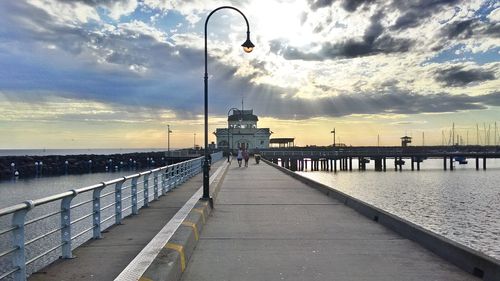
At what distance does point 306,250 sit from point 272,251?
25.0 inches

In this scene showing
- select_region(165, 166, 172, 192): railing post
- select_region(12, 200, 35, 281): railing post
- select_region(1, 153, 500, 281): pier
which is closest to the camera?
select_region(12, 200, 35, 281): railing post

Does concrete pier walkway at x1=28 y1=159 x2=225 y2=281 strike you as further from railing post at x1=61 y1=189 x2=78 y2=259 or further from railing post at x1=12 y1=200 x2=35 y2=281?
railing post at x1=12 y1=200 x2=35 y2=281

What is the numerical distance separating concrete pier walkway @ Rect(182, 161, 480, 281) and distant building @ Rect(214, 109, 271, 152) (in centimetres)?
7628

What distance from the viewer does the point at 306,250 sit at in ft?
28.5

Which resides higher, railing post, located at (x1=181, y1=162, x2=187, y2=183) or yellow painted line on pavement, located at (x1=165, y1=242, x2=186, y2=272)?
railing post, located at (x1=181, y1=162, x2=187, y2=183)

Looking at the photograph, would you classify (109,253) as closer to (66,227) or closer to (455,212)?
(66,227)

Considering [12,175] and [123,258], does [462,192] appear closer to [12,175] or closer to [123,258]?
[123,258]

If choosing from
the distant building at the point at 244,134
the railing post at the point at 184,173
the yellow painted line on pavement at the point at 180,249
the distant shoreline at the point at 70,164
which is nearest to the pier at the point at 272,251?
the yellow painted line on pavement at the point at 180,249

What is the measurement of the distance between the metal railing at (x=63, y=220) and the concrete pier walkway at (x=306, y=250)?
2033 mm

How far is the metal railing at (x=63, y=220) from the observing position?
5.60 metres

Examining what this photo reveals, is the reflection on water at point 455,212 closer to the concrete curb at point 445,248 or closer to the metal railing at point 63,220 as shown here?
the concrete curb at point 445,248

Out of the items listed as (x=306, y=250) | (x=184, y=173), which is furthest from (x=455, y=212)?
(x=306, y=250)

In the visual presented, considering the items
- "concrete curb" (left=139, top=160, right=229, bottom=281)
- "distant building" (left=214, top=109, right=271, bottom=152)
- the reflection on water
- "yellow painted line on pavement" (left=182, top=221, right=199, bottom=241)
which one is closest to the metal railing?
"concrete curb" (left=139, top=160, right=229, bottom=281)

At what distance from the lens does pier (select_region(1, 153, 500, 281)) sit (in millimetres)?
6773
